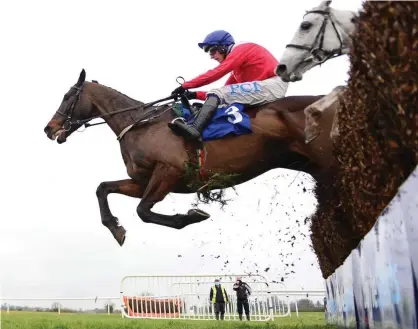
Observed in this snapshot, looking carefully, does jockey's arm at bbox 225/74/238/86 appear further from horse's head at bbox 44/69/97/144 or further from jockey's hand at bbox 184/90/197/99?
horse's head at bbox 44/69/97/144

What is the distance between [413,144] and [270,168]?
4.39 m

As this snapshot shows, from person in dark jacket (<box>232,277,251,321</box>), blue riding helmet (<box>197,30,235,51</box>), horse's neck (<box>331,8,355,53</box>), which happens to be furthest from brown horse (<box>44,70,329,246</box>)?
person in dark jacket (<box>232,277,251,321</box>)

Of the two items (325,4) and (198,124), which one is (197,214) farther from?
(325,4)

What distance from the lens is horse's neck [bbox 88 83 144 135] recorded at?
8094 mm

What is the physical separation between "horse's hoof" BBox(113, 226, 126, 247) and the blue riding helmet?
2.75 meters

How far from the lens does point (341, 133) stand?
524 cm

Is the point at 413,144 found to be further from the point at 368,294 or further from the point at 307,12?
the point at 307,12

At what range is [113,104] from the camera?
8383mm

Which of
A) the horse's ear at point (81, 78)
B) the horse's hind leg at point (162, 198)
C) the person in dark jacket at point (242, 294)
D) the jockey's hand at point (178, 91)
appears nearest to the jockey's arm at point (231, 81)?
the jockey's hand at point (178, 91)

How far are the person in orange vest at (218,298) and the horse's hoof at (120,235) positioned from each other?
8.00 meters

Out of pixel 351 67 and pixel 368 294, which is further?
pixel 368 294

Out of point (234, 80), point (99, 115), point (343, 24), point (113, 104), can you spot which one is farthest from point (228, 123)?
point (99, 115)

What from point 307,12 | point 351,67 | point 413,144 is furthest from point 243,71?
point 413,144

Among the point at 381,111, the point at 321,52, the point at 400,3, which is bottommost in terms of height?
the point at 381,111
